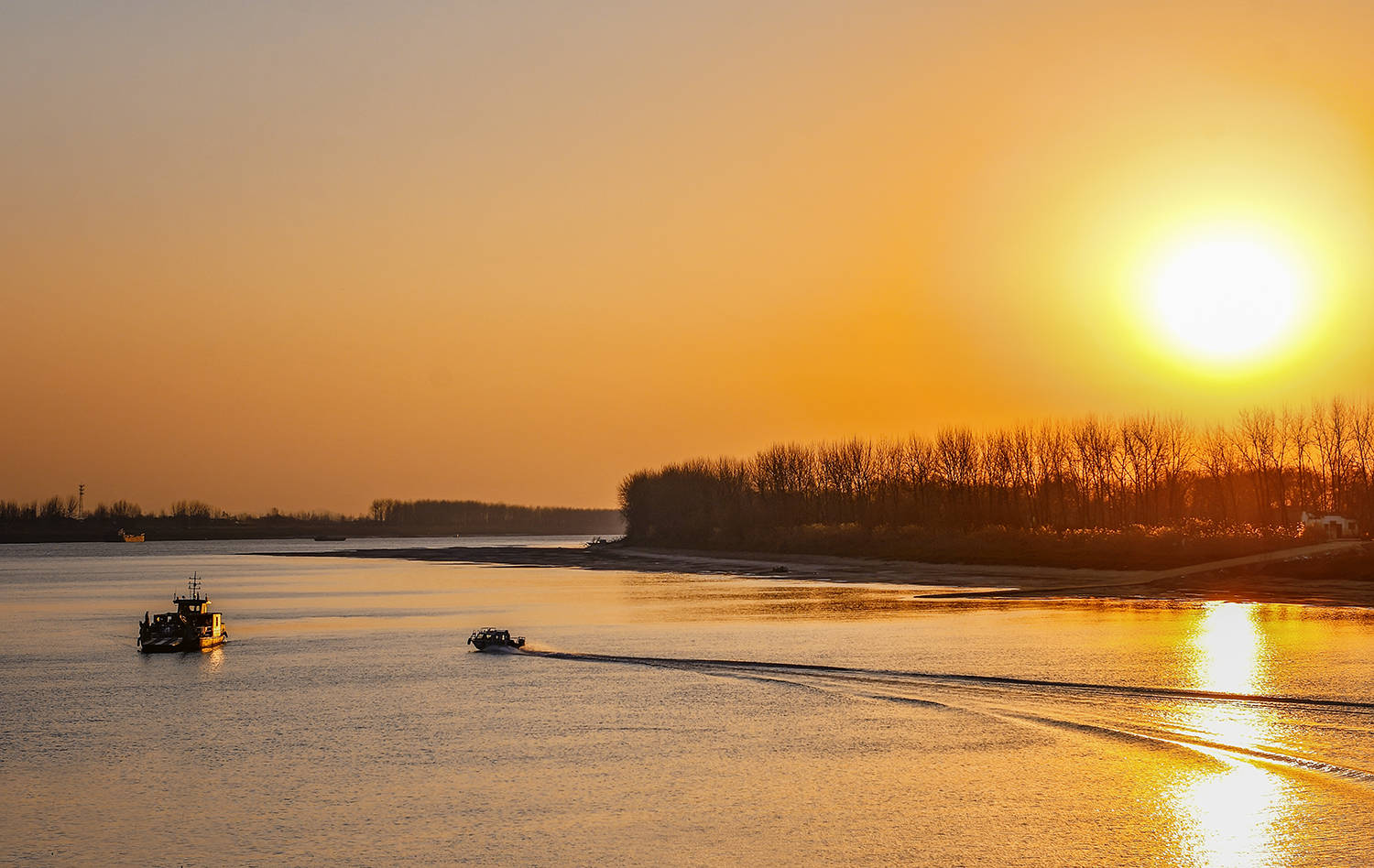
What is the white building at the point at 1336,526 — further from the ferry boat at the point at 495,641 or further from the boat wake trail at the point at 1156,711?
the boat wake trail at the point at 1156,711

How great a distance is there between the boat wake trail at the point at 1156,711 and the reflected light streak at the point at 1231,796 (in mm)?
66

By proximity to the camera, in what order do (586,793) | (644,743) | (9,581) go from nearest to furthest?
(586,793) < (644,743) < (9,581)

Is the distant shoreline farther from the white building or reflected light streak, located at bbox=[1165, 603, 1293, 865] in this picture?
reflected light streak, located at bbox=[1165, 603, 1293, 865]

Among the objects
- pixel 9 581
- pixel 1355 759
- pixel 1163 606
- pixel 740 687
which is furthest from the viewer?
pixel 9 581

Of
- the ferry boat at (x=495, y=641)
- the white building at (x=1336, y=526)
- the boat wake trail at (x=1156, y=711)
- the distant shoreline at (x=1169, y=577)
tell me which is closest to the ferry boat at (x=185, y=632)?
the ferry boat at (x=495, y=641)

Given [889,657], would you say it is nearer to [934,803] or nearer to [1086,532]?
[934,803]

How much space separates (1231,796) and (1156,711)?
696cm

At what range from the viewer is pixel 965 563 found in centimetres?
9112

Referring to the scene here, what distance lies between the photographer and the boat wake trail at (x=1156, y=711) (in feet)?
62.4

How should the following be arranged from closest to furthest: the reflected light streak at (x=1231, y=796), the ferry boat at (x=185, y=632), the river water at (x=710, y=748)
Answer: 1. the reflected light streak at (x=1231, y=796)
2. the river water at (x=710, y=748)
3. the ferry boat at (x=185, y=632)

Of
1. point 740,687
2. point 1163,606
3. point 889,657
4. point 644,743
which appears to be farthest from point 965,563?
point 644,743

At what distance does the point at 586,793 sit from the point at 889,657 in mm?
16941

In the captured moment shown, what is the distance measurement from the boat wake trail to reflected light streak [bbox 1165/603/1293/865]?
0.07m

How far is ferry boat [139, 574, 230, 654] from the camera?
39812 millimetres
